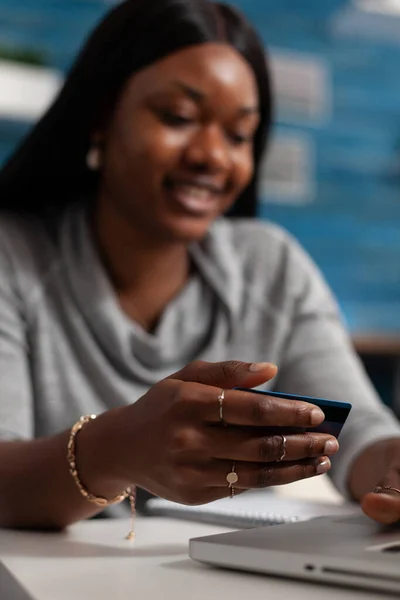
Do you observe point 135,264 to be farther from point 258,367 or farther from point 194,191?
point 258,367

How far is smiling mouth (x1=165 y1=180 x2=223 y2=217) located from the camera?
140 cm

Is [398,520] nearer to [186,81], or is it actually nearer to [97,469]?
[97,469]

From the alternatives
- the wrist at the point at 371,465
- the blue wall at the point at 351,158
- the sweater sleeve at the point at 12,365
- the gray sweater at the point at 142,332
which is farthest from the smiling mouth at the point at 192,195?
the blue wall at the point at 351,158

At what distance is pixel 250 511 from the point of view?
0.95 metres

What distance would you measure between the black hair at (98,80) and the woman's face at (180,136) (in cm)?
3

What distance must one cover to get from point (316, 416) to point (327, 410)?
12 millimetres

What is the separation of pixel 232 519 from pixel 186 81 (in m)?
0.74

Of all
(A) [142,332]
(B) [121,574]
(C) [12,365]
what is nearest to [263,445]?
(B) [121,574]

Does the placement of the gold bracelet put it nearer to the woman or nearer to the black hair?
the woman

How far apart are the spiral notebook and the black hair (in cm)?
69

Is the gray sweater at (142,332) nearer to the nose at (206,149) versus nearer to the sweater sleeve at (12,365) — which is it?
the sweater sleeve at (12,365)

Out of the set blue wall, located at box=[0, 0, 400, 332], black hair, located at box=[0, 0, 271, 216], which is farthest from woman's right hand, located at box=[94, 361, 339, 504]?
blue wall, located at box=[0, 0, 400, 332]

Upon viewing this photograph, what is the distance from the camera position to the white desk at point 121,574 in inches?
23.8

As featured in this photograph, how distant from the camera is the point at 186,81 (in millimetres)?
1354
